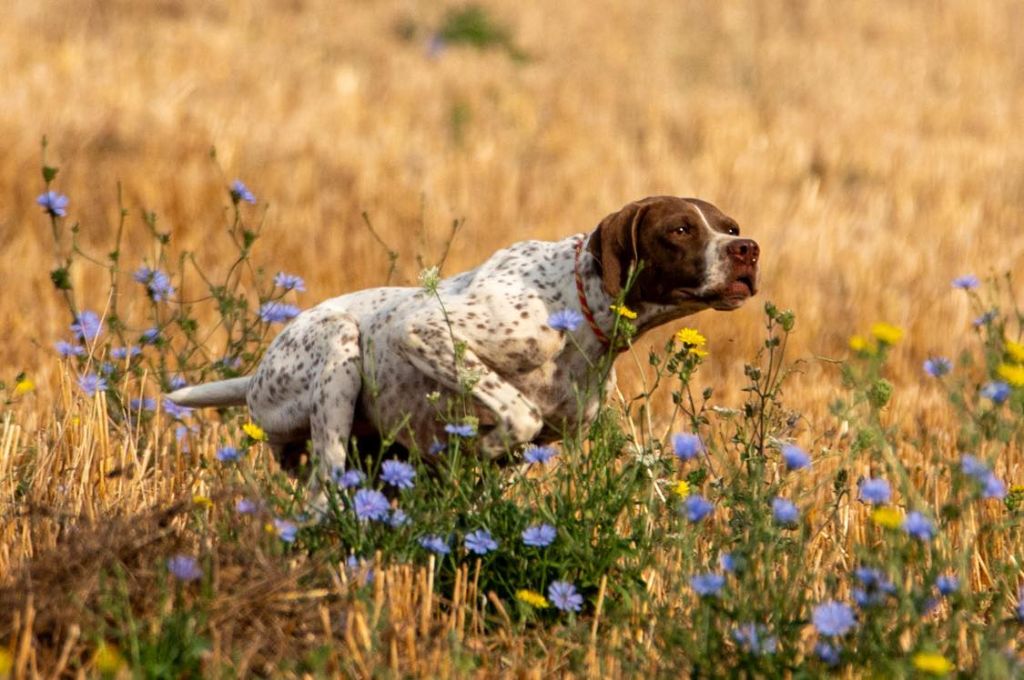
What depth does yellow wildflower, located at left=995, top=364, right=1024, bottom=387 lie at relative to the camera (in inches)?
121

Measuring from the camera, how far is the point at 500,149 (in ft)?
34.5

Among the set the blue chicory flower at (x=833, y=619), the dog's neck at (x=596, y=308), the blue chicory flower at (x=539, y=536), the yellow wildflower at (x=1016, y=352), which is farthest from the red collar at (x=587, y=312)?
the blue chicory flower at (x=833, y=619)

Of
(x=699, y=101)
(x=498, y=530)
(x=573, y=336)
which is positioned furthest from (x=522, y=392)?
Result: (x=699, y=101)

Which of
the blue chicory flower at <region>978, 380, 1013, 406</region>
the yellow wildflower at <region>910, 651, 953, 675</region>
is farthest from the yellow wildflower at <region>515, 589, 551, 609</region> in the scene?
the blue chicory flower at <region>978, 380, 1013, 406</region>

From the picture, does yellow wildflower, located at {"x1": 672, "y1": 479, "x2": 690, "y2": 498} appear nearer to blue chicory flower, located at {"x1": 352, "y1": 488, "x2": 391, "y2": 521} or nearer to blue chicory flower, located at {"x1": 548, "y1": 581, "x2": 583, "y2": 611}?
blue chicory flower, located at {"x1": 548, "y1": 581, "x2": 583, "y2": 611}

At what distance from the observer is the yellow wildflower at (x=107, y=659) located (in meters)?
2.44

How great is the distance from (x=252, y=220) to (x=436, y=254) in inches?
44.7

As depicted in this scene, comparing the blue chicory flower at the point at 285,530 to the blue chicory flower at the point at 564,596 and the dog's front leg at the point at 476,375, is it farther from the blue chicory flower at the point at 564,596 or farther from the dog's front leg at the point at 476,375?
the dog's front leg at the point at 476,375

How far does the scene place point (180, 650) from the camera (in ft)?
9.08

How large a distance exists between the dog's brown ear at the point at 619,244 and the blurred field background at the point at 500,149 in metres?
1.36

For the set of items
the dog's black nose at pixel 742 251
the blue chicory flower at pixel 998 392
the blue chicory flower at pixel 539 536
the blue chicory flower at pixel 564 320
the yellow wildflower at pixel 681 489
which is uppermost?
the dog's black nose at pixel 742 251

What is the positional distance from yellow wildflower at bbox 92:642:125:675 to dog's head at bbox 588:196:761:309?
1.68 metres

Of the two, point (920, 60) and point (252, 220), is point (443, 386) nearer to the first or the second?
point (252, 220)

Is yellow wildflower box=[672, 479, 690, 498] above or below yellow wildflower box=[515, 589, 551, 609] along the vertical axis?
above
